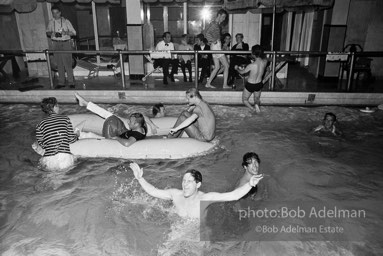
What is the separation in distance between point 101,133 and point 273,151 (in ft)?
12.7

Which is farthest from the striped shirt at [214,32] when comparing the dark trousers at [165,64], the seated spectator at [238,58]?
the dark trousers at [165,64]

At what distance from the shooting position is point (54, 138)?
5816mm

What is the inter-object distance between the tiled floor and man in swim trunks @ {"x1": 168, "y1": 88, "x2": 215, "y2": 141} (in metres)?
3.24

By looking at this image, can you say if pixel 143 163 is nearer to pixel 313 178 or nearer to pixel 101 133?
pixel 101 133

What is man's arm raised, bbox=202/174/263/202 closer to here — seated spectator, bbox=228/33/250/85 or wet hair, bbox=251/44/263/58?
wet hair, bbox=251/44/263/58

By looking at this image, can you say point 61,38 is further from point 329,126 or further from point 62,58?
point 329,126

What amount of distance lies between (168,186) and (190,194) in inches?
59.9

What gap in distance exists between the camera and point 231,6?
1064cm

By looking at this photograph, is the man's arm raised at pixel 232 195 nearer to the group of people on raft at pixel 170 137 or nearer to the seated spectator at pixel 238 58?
the group of people on raft at pixel 170 137

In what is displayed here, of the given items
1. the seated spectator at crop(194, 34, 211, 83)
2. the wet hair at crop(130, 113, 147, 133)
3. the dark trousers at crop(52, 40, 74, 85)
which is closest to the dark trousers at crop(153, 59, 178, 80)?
the seated spectator at crop(194, 34, 211, 83)

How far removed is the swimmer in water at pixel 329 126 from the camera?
24.0 ft

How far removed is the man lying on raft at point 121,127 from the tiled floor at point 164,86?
334 cm

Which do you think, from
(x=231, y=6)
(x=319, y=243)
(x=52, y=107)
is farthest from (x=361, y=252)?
(x=231, y=6)

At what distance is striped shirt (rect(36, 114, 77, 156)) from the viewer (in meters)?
5.79
